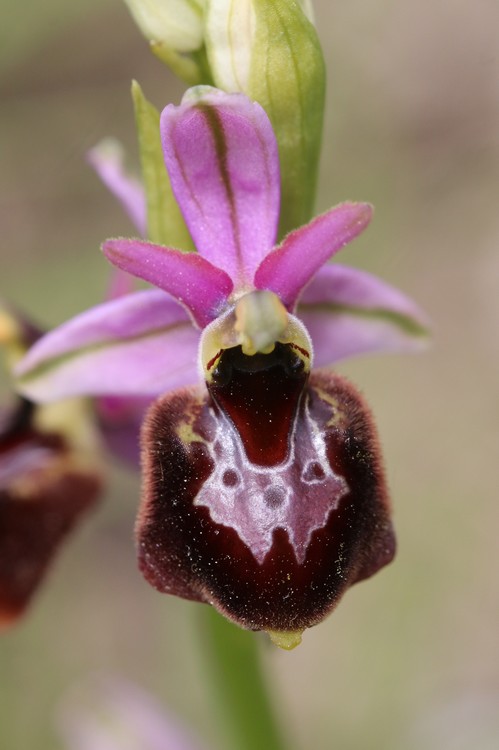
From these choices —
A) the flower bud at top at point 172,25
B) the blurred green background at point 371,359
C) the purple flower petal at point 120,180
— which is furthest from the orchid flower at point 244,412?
the blurred green background at point 371,359

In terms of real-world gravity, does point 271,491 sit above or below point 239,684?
above

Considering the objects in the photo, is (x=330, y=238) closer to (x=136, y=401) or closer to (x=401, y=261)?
(x=136, y=401)

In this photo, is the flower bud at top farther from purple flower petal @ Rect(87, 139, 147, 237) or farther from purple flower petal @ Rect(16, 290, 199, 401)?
purple flower petal @ Rect(87, 139, 147, 237)

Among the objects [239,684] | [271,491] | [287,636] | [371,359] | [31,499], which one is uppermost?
[271,491]

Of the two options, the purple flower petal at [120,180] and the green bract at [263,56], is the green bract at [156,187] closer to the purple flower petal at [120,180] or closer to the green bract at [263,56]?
the green bract at [263,56]

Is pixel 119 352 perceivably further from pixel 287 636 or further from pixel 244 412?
pixel 287 636

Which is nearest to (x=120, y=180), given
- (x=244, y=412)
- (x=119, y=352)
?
(x=119, y=352)
